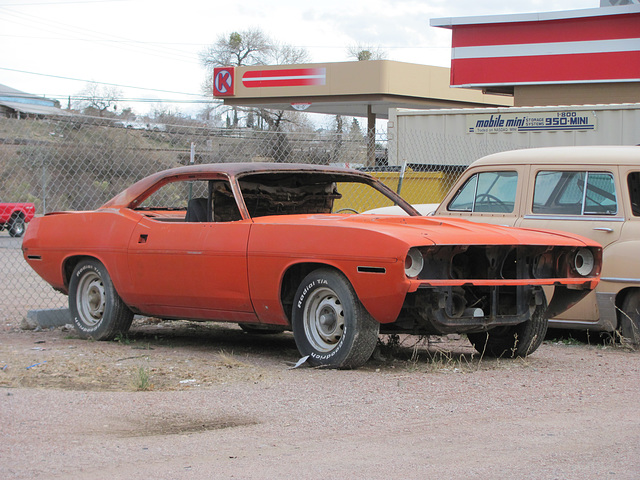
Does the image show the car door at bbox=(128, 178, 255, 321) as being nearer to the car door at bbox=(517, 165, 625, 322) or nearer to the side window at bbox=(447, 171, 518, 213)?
the side window at bbox=(447, 171, 518, 213)

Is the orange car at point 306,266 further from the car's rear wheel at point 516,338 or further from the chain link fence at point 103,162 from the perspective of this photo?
the chain link fence at point 103,162

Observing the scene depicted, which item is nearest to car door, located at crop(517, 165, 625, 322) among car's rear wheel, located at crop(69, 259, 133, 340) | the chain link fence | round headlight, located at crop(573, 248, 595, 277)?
round headlight, located at crop(573, 248, 595, 277)

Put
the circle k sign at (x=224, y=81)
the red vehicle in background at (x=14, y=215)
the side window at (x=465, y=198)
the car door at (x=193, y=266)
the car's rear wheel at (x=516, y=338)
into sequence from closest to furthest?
the car door at (x=193, y=266) < the car's rear wheel at (x=516, y=338) < the side window at (x=465, y=198) < the red vehicle in background at (x=14, y=215) < the circle k sign at (x=224, y=81)

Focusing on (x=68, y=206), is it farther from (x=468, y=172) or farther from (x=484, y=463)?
(x=484, y=463)

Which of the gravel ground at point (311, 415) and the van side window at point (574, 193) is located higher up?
the van side window at point (574, 193)

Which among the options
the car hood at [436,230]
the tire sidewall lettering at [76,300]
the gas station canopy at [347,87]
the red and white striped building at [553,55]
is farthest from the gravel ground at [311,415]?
the gas station canopy at [347,87]

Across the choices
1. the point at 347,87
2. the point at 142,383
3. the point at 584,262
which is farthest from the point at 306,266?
the point at 347,87

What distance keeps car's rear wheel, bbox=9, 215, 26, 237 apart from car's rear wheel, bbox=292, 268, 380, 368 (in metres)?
19.3

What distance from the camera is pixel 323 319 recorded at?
6.12 metres

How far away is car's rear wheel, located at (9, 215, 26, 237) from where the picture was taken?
79.1ft

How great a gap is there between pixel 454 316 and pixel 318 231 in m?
1.10

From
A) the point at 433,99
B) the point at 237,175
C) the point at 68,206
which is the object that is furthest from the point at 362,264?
the point at 433,99

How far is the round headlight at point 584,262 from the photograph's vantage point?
660 cm

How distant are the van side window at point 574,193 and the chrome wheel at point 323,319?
263 centimetres
